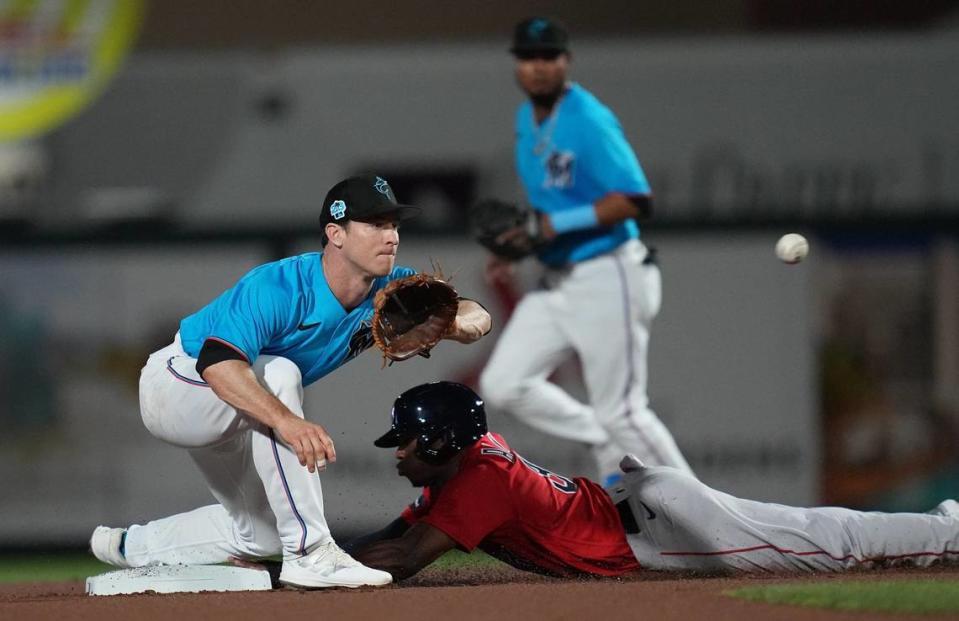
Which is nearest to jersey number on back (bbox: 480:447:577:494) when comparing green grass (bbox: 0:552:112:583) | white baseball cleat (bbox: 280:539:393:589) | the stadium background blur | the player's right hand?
white baseball cleat (bbox: 280:539:393:589)

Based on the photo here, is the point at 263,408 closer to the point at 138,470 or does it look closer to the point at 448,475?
the point at 448,475

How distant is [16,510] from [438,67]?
6.30m

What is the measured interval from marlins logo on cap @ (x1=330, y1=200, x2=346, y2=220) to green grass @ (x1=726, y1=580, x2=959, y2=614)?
166 centimetres

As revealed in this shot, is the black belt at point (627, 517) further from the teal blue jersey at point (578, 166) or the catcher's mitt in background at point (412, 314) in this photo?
the teal blue jersey at point (578, 166)

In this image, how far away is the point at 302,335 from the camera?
484 cm

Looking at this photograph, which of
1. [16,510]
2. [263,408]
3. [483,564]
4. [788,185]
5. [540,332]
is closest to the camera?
[263,408]

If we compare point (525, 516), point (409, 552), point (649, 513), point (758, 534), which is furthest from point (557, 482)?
point (758, 534)

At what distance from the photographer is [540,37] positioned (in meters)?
6.59

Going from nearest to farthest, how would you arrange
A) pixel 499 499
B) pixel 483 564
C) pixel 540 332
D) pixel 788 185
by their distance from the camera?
pixel 499 499, pixel 483 564, pixel 540 332, pixel 788 185

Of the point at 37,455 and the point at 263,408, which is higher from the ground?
the point at 263,408

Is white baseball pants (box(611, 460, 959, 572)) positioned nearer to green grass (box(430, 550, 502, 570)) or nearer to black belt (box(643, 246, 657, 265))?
green grass (box(430, 550, 502, 570))

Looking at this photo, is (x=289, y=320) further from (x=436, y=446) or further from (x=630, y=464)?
(x=630, y=464)

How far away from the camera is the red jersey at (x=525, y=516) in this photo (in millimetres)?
4688

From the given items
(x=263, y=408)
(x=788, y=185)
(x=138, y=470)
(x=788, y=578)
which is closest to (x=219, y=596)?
(x=263, y=408)
